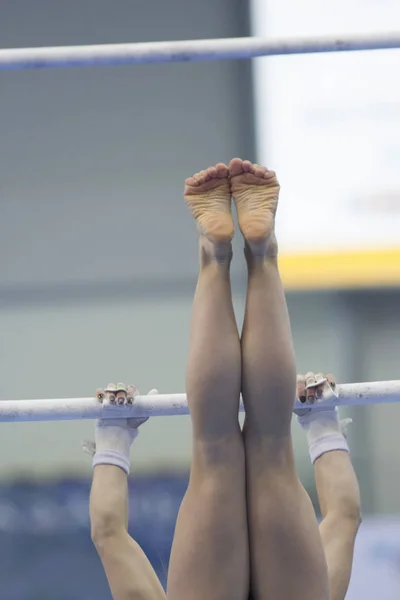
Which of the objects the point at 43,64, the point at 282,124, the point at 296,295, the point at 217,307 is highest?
the point at 282,124

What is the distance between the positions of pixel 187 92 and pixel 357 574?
222 centimetres

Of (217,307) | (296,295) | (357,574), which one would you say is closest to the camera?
(217,307)

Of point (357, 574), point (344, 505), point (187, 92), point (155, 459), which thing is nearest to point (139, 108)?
point (187, 92)

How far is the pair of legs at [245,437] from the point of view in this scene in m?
1.41

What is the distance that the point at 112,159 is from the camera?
3.99 meters

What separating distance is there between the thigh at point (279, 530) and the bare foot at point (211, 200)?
0.36 meters

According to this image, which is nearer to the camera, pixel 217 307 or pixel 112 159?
pixel 217 307

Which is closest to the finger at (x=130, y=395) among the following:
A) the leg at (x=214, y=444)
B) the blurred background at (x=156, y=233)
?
the leg at (x=214, y=444)

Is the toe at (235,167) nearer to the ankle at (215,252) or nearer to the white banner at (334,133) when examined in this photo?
the ankle at (215,252)

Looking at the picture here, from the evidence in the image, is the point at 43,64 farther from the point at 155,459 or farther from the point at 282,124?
the point at 155,459

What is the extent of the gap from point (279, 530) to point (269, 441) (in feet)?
0.49

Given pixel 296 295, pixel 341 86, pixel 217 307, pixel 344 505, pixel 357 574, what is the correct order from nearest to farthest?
pixel 217 307 < pixel 344 505 < pixel 357 574 < pixel 341 86 < pixel 296 295

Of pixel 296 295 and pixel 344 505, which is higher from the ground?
pixel 296 295

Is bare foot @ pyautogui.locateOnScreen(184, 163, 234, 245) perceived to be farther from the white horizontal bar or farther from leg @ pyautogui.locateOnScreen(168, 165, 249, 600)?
the white horizontal bar
